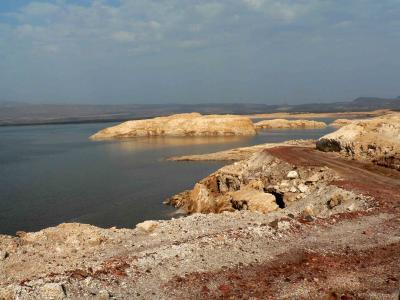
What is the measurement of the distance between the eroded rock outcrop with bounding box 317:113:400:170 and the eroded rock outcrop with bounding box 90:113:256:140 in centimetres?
7487

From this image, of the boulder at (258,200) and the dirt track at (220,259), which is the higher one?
the dirt track at (220,259)

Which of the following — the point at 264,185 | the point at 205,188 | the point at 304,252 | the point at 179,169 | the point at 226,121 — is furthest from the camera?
the point at 226,121

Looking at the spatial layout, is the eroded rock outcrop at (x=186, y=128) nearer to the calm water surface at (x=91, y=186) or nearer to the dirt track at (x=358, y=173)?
the calm water surface at (x=91, y=186)

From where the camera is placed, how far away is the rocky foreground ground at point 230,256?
44.8 ft

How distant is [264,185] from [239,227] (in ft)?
48.1

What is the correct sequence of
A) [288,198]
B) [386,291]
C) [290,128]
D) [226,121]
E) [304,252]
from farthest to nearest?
[290,128]
[226,121]
[288,198]
[304,252]
[386,291]

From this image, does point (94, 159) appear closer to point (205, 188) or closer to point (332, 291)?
point (205, 188)

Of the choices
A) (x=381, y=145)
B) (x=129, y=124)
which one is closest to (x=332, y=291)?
(x=381, y=145)

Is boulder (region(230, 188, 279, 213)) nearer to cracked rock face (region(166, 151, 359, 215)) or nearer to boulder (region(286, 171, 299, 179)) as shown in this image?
cracked rock face (region(166, 151, 359, 215))

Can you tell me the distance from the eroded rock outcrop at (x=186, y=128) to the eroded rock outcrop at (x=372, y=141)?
246ft

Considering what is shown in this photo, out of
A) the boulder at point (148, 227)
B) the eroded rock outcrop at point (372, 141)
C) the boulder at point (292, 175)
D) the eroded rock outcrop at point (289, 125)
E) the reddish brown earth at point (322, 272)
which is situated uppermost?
the eroded rock outcrop at point (372, 141)

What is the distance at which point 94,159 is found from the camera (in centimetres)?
7038

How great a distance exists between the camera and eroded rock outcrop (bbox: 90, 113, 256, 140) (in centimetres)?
11438

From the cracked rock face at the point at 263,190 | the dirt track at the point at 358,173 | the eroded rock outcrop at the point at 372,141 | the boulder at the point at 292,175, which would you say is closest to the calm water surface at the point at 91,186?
the cracked rock face at the point at 263,190
